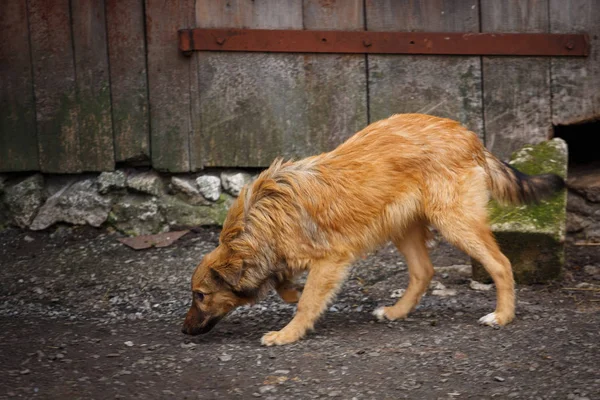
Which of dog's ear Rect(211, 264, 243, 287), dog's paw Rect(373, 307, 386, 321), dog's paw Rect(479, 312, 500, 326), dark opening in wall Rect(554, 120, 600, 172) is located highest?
dark opening in wall Rect(554, 120, 600, 172)

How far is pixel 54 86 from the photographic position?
22.0 ft

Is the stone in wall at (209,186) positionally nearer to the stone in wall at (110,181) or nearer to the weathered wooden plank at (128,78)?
the weathered wooden plank at (128,78)

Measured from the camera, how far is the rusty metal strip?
6.55m

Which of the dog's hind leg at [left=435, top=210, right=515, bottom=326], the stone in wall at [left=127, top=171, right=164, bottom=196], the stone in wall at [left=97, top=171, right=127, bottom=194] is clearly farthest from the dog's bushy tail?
the stone in wall at [left=97, top=171, right=127, bottom=194]

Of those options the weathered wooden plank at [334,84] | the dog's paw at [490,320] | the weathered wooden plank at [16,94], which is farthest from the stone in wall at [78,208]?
the dog's paw at [490,320]

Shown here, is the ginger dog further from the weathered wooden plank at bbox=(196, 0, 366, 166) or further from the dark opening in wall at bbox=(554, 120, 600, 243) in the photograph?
the dark opening in wall at bbox=(554, 120, 600, 243)

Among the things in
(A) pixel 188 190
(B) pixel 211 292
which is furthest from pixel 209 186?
(B) pixel 211 292

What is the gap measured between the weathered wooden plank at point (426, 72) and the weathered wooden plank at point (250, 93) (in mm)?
625

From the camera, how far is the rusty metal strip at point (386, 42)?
655 cm

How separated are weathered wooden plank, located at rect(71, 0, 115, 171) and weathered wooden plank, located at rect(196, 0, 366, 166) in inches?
30.8

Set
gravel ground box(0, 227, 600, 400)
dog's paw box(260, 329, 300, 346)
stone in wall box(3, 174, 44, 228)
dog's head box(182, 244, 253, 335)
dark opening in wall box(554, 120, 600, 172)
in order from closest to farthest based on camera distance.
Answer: gravel ground box(0, 227, 600, 400), dog's paw box(260, 329, 300, 346), dog's head box(182, 244, 253, 335), stone in wall box(3, 174, 44, 228), dark opening in wall box(554, 120, 600, 172)

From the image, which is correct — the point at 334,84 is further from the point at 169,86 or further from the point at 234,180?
the point at 169,86

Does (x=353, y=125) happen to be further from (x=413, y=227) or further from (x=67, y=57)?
(x=67, y=57)

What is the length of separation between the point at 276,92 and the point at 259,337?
8.18 feet
